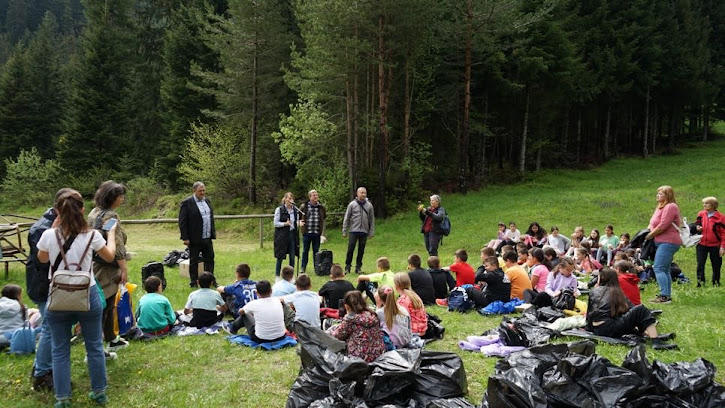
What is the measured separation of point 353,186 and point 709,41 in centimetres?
4164

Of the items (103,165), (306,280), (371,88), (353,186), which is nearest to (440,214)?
(306,280)

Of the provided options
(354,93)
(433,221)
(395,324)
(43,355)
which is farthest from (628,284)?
(354,93)

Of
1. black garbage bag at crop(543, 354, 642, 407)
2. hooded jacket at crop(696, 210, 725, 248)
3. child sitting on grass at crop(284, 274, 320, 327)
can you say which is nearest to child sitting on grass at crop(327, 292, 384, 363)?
child sitting on grass at crop(284, 274, 320, 327)

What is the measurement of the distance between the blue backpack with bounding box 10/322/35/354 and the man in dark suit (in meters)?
3.35

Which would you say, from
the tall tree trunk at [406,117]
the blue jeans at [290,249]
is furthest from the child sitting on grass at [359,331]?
the tall tree trunk at [406,117]

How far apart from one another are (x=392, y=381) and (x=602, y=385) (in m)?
1.62

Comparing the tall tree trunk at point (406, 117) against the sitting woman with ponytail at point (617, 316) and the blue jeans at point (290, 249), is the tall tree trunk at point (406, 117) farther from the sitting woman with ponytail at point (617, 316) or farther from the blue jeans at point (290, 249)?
the sitting woman with ponytail at point (617, 316)

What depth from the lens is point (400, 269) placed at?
12.8m

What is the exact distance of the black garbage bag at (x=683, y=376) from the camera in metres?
4.01

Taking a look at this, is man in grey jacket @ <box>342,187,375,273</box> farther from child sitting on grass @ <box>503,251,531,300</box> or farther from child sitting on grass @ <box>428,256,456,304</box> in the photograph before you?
child sitting on grass @ <box>503,251,531,300</box>

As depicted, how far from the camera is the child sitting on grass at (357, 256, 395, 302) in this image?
8.20 meters

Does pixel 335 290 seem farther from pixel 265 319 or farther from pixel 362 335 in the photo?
pixel 362 335

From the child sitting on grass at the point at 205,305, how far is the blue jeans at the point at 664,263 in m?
6.78

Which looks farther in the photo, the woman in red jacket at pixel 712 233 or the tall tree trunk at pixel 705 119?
the tall tree trunk at pixel 705 119
